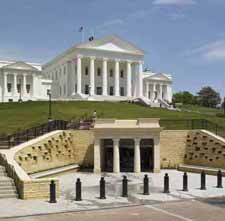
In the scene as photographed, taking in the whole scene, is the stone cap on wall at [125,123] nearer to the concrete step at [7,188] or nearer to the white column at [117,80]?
the concrete step at [7,188]

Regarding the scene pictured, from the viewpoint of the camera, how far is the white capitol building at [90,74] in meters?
93.1

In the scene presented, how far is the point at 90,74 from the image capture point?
94.0 m

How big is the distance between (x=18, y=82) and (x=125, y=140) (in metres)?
74.6

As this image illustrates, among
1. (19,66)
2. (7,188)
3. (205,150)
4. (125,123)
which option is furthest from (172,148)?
(19,66)

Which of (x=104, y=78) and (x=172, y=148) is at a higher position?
(x=104, y=78)

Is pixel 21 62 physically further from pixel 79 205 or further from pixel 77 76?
pixel 79 205

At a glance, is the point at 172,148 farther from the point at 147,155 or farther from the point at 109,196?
the point at 109,196

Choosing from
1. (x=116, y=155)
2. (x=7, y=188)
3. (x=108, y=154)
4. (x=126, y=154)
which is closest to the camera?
(x=7, y=188)

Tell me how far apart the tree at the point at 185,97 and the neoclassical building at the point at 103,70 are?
148 ft

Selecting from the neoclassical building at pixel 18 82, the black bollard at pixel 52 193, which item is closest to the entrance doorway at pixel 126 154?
the black bollard at pixel 52 193

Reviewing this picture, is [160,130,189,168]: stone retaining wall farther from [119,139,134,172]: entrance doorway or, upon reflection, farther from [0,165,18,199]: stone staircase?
[0,165,18,199]: stone staircase

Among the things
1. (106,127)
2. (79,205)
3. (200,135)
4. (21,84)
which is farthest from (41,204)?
(21,84)

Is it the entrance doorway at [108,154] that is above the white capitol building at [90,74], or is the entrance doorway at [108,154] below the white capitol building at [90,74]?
below

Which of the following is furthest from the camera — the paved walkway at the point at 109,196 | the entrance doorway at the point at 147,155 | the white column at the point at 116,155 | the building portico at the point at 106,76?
the building portico at the point at 106,76
